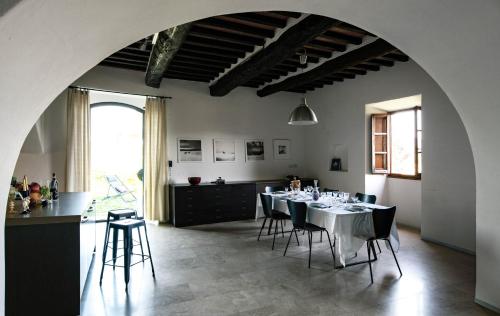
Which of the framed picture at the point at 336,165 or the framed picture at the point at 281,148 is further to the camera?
the framed picture at the point at 281,148

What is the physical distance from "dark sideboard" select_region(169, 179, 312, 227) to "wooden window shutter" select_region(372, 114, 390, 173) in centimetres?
263

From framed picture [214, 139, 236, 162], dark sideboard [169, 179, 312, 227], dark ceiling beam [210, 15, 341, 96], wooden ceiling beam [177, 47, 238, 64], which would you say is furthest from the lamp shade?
framed picture [214, 139, 236, 162]

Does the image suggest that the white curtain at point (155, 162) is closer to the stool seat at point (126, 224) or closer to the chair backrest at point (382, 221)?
the stool seat at point (126, 224)

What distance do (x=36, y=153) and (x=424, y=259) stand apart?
6.34 metres

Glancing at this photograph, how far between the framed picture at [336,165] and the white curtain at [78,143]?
206 inches

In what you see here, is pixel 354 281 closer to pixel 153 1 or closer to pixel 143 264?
pixel 143 264

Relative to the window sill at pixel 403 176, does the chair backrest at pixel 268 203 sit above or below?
below

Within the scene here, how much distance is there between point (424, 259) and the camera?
4.09 m

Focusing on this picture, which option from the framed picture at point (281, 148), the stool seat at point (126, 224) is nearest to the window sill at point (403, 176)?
the framed picture at point (281, 148)

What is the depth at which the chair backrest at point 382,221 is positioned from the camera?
3.46m

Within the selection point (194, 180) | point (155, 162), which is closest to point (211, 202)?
point (194, 180)

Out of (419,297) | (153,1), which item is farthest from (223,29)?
(419,297)

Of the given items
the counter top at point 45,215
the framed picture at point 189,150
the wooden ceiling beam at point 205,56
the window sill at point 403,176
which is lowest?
the counter top at point 45,215

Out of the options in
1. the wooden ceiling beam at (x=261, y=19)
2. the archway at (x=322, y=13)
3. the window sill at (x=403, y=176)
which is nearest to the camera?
the archway at (x=322, y=13)
